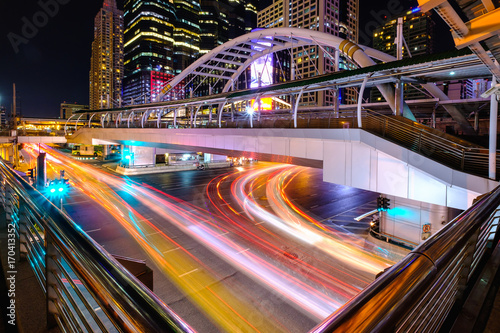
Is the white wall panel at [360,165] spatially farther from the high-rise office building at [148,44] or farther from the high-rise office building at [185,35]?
the high-rise office building at [185,35]

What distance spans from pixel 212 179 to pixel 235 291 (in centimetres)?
2808

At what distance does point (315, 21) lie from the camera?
11150 centimetres

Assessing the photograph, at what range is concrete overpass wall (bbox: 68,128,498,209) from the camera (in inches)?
395

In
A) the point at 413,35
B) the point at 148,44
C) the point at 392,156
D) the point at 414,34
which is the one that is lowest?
the point at 392,156

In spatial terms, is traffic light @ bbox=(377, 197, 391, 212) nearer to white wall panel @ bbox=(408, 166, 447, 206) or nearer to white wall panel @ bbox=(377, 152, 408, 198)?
white wall panel @ bbox=(377, 152, 408, 198)

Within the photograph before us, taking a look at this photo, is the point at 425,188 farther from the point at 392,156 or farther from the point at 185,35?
the point at 185,35

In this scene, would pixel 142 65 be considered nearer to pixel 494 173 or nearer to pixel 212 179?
pixel 212 179

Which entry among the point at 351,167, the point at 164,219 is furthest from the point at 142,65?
the point at 351,167

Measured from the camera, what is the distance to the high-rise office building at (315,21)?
110 m

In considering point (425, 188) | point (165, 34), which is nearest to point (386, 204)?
point (425, 188)

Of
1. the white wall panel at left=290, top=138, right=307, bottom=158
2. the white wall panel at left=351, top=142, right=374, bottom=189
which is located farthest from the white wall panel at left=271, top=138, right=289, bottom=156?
the white wall panel at left=351, top=142, right=374, bottom=189

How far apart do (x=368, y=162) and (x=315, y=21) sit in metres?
119

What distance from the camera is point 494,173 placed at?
8930mm

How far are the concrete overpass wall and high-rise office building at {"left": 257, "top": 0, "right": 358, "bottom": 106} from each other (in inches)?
3559
